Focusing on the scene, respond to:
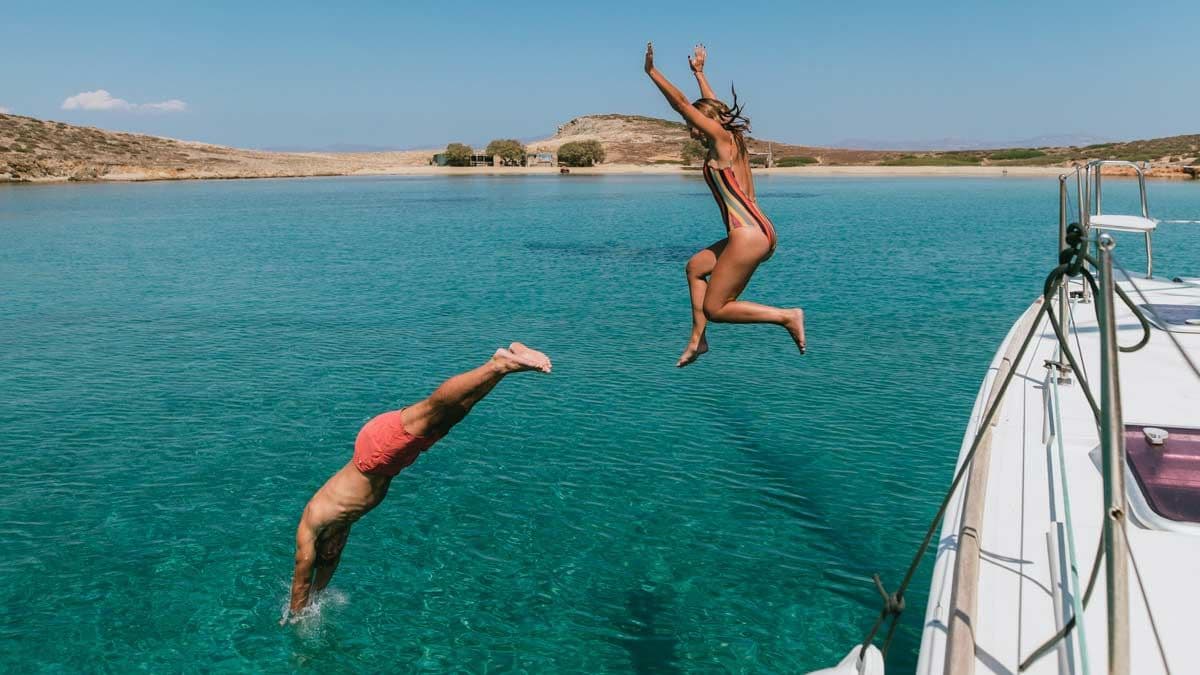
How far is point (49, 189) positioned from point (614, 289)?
99.7 meters

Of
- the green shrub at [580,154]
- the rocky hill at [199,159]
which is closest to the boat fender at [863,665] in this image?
the rocky hill at [199,159]

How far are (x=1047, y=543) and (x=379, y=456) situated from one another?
5964 mm

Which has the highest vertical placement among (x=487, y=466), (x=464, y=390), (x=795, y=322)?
(x=795, y=322)

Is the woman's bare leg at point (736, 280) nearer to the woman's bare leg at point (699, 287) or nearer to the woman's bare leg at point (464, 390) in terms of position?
the woman's bare leg at point (699, 287)

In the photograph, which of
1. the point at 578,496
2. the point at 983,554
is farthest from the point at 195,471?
the point at 983,554

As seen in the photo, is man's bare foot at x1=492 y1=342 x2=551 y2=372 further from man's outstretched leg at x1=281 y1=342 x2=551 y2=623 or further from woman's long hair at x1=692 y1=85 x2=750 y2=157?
woman's long hair at x1=692 y1=85 x2=750 y2=157

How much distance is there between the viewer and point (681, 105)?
24.9ft

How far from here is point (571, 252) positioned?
44031 mm

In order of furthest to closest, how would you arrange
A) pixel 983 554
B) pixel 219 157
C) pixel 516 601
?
pixel 219 157 → pixel 516 601 → pixel 983 554

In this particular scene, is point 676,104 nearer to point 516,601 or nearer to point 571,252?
point 516,601

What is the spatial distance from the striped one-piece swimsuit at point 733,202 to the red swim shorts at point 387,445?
341 cm

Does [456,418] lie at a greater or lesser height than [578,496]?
greater

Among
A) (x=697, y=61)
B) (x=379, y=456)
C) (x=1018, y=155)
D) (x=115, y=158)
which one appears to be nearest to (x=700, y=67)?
(x=697, y=61)

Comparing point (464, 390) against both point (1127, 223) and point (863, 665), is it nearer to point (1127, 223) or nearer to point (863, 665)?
point (863, 665)
